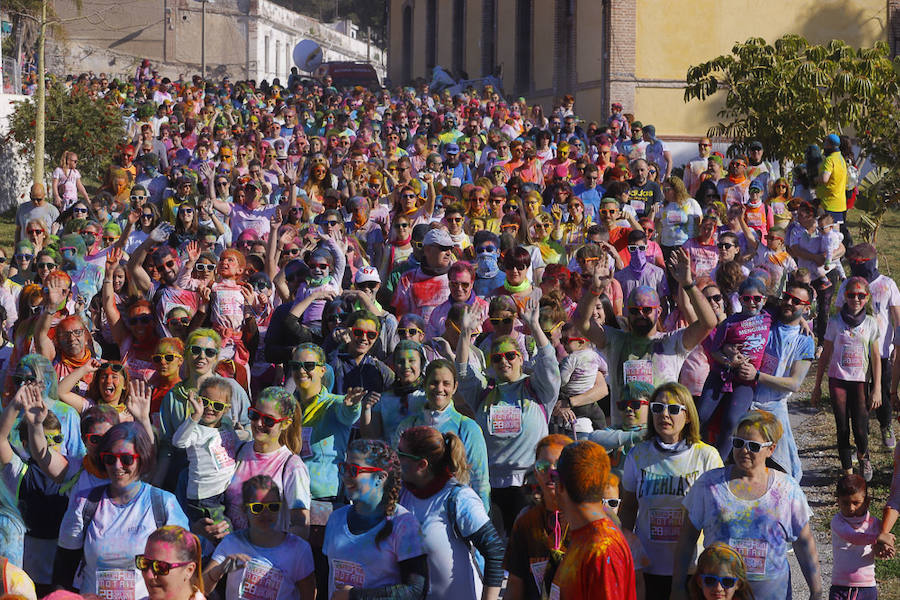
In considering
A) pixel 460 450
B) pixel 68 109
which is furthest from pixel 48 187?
pixel 460 450

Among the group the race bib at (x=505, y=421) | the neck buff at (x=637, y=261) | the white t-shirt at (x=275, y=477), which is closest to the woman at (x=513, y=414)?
the race bib at (x=505, y=421)

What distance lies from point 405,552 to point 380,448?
0.45 m

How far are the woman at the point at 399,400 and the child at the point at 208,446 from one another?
2.25ft

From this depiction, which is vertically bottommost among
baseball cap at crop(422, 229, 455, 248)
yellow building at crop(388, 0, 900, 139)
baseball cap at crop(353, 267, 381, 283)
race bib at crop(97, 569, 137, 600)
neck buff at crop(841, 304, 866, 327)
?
race bib at crop(97, 569, 137, 600)

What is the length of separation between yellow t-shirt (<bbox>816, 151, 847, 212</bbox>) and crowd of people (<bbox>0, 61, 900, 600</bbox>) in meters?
2.14

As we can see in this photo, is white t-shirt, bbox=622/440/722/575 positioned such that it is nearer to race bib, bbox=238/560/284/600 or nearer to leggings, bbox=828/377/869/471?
race bib, bbox=238/560/284/600

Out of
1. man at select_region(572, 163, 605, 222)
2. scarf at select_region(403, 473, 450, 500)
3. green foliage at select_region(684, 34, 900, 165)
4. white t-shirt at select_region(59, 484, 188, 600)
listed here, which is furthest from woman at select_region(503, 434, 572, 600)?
green foliage at select_region(684, 34, 900, 165)

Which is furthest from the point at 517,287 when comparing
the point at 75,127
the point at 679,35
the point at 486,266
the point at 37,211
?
the point at 679,35

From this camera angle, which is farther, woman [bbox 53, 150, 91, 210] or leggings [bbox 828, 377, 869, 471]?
woman [bbox 53, 150, 91, 210]

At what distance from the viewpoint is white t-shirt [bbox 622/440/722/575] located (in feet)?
20.5

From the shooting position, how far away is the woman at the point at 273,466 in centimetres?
624

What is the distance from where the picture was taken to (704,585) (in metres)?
5.39

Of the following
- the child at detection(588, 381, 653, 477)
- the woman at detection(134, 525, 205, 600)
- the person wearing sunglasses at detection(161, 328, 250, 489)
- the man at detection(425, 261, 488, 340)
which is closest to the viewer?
the woman at detection(134, 525, 205, 600)

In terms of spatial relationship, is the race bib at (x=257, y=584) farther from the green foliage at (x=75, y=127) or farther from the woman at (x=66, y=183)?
the green foliage at (x=75, y=127)
